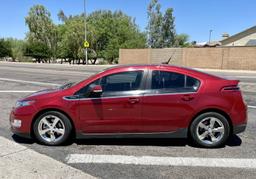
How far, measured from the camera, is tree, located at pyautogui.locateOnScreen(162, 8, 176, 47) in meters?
50.4

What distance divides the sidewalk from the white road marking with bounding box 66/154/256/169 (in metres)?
0.33

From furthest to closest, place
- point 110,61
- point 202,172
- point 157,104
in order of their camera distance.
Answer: point 110,61 → point 157,104 → point 202,172

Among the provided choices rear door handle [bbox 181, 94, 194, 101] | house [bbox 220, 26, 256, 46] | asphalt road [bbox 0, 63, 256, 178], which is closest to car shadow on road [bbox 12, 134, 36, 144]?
asphalt road [bbox 0, 63, 256, 178]

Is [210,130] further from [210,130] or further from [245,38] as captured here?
[245,38]

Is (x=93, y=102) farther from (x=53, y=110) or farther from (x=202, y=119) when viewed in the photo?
(x=202, y=119)

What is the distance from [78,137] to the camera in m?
4.96

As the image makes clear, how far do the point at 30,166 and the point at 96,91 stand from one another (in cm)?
153

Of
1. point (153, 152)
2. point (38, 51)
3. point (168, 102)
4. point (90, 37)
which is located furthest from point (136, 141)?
point (38, 51)

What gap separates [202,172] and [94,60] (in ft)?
148

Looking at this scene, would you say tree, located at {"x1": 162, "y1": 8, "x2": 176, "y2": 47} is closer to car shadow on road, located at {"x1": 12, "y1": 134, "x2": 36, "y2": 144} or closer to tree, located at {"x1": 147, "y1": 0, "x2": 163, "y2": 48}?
tree, located at {"x1": 147, "y1": 0, "x2": 163, "y2": 48}

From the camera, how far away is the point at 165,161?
4.30 metres

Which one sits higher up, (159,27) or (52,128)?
(159,27)

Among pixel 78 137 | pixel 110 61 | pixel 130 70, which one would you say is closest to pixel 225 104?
pixel 130 70

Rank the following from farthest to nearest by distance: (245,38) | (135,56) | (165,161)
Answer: (245,38) < (135,56) < (165,161)
